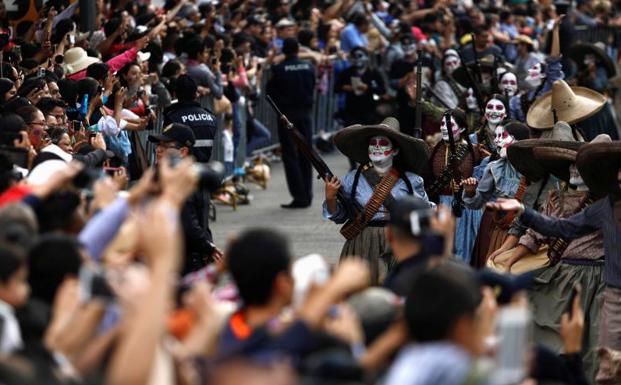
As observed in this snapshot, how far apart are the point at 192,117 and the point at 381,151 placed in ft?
8.94

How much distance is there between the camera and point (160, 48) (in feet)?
59.5

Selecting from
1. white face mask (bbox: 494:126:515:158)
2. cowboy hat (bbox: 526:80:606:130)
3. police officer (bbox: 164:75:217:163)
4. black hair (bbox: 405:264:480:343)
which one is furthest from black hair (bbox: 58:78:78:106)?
black hair (bbox: 405:264:480:343)

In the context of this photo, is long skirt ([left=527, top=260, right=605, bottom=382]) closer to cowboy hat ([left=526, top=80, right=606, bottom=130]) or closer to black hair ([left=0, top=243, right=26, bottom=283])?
cowboy hat ([left=526, top=80, right=606, bottom=130])

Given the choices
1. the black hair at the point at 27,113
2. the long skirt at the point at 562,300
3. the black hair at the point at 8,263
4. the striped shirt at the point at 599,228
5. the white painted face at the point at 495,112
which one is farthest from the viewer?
the white painted face at the point at 495,112

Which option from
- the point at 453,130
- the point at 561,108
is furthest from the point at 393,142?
the point at 561,108

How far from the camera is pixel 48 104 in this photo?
1304cm

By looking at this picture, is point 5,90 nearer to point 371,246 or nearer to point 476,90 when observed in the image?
point 371,246

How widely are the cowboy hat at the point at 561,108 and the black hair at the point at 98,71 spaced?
12.2 ft

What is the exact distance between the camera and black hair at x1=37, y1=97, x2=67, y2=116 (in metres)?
13.0

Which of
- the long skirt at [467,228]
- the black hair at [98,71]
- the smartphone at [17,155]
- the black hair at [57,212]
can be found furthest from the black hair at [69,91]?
the black hair at [57,212]

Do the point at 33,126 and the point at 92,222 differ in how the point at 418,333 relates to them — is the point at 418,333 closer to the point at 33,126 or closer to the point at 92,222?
the point at 92,222

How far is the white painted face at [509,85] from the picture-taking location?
731 inches

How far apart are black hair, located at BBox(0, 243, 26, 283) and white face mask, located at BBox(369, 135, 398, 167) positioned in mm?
6394

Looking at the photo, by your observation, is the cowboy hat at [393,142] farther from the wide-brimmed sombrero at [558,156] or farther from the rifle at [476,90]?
the rifle at [476,90]
